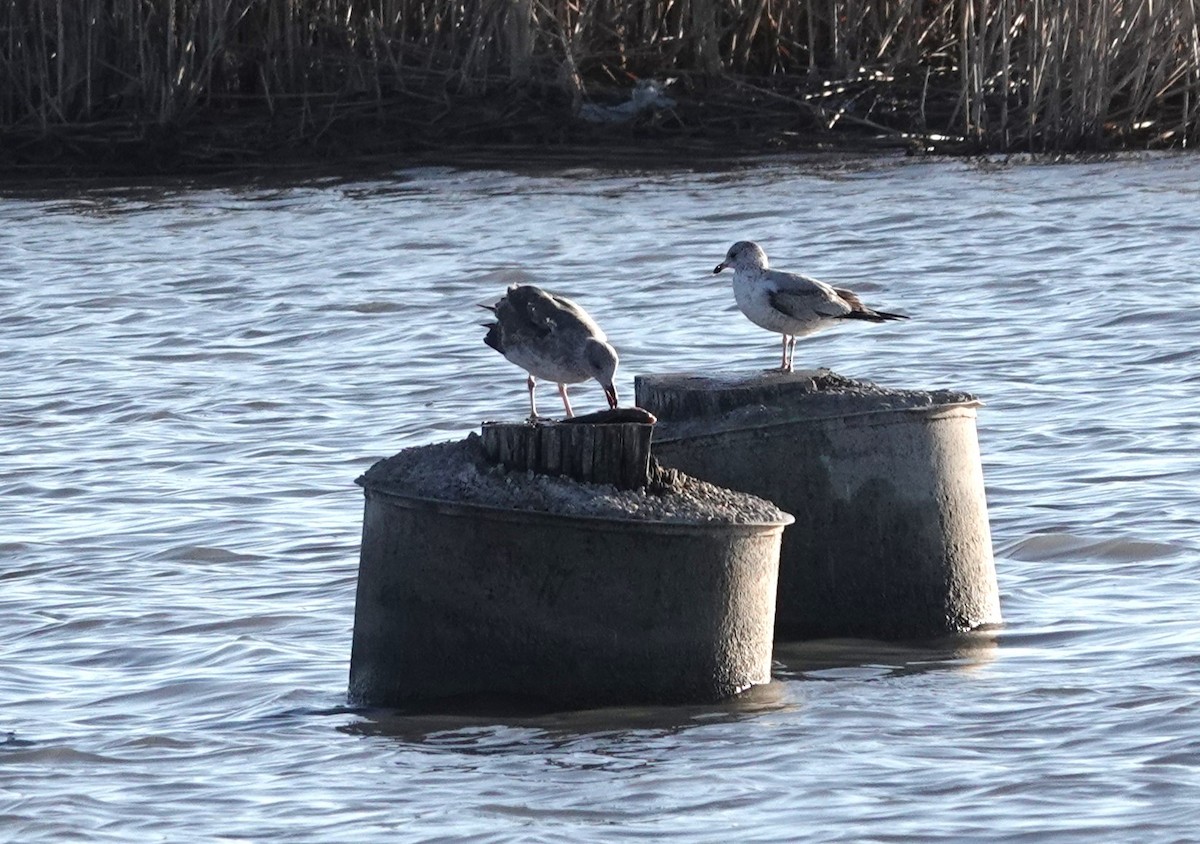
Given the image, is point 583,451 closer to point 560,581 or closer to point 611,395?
point 560,581

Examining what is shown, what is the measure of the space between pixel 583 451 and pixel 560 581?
1.10 ft

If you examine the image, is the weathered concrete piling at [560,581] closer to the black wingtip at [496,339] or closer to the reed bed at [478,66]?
the black wingtip at [496,339]

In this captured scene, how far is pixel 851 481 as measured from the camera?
20.6 ft

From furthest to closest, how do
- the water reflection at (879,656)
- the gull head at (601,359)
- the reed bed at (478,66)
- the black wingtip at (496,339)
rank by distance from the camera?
1. the reed bed at (478,66)
2. the black wingtip at (496,339)
3. the gull head at (601,359)
4. the water reflection at (879,656)

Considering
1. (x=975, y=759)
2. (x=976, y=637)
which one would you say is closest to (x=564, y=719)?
(x=975, y=759)

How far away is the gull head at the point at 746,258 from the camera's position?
780cm

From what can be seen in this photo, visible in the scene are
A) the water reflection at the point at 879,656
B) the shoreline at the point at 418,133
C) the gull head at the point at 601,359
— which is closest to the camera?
the water reflection at the point at 879,656

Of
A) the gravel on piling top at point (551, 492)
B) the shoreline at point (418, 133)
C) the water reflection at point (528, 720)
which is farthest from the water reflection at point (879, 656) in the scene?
the shoreline at point (418, 133)

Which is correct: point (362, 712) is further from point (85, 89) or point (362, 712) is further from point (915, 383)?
point (85, 89)

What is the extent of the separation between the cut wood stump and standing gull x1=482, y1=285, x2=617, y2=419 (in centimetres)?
85

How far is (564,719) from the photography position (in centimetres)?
561

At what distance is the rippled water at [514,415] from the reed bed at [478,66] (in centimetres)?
A: 222

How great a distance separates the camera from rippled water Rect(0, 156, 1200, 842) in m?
5.19

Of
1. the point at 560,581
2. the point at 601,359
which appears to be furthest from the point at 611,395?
the point at 560,581
